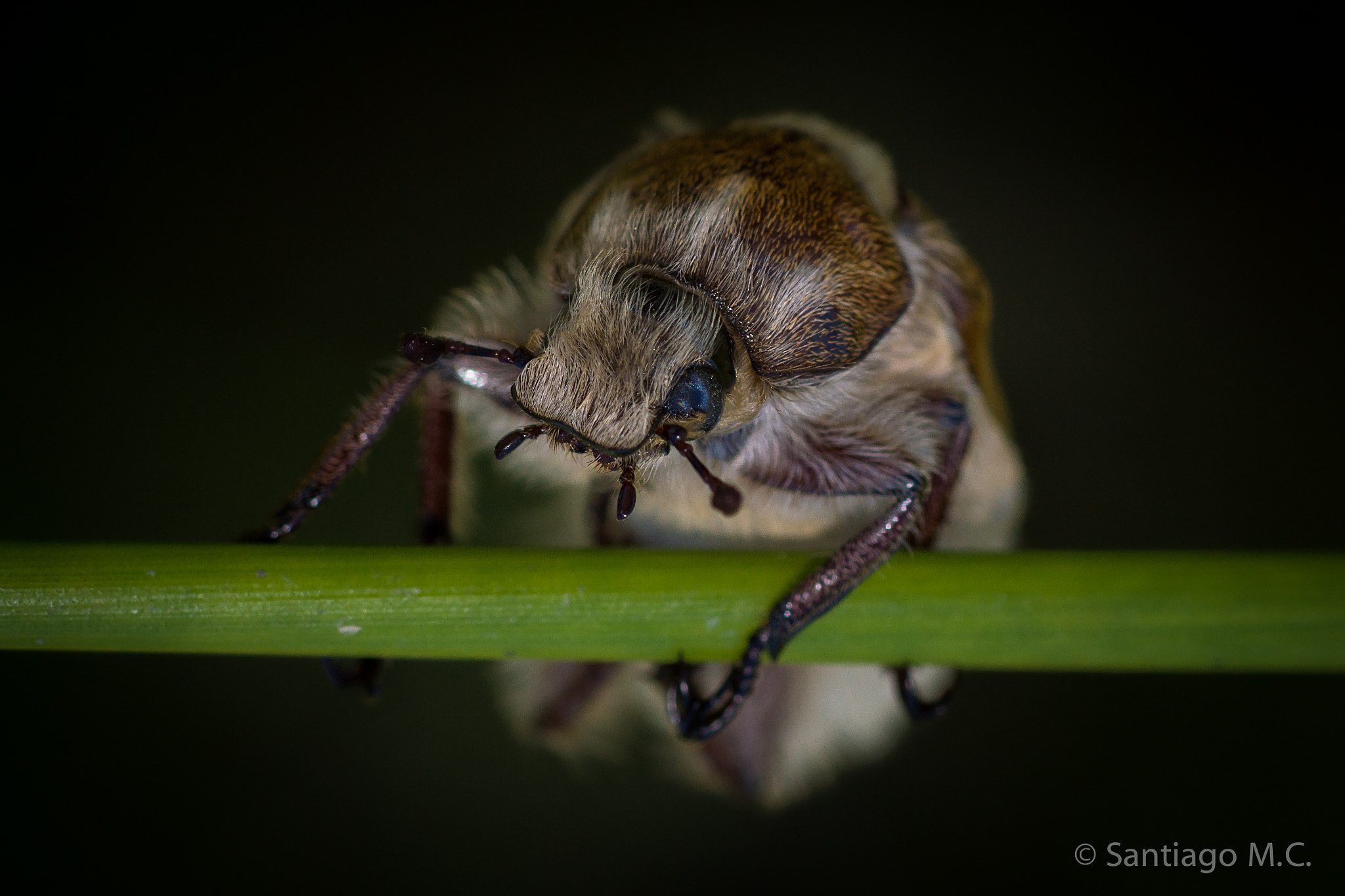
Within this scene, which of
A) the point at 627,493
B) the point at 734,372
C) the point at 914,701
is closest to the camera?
the point at 627,493

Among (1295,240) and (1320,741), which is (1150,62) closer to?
(1295,240)

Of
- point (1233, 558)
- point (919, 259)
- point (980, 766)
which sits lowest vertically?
point (980, 766)

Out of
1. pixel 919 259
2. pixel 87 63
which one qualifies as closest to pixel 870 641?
pixel 919 259

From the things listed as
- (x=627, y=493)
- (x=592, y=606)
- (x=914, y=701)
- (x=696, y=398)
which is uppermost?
(x=696, y=398)

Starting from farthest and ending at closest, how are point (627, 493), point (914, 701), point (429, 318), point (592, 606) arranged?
point (429, 318), point (914, 701), point (627, 493), point (592, 606)

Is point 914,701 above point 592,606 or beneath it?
beneath

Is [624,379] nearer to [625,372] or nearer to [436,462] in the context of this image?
[625,372]

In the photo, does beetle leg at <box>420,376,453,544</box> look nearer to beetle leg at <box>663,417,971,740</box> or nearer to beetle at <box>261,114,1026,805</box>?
Result: beetle at <box>261,114,1026,805</box>

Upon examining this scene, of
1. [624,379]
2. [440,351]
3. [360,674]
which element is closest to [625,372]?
Result: [624,379]
